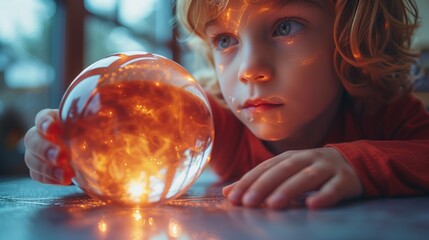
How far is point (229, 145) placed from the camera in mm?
1056

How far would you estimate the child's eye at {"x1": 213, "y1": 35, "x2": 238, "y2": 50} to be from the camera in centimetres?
77

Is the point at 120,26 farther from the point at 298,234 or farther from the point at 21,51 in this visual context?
the point at 298,234

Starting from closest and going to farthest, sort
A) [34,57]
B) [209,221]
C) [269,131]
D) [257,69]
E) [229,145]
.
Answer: [209,221]
[257,69]
[269,131]
[229,145]
[34,57]

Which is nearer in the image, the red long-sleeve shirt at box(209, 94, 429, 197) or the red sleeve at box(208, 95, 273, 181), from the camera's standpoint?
the red long-sleeve shirt at box(209, 94, 429, 197)

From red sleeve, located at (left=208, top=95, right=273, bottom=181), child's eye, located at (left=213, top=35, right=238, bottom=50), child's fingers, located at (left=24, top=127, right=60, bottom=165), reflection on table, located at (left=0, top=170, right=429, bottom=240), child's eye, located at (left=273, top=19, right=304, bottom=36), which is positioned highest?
child's eye, located at (left=273, top=19, right=304, bottom=36)

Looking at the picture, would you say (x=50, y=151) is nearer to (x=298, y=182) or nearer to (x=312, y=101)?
(x=298, y=182)

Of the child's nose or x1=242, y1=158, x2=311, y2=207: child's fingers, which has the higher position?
the child's nose

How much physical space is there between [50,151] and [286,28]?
42 cm

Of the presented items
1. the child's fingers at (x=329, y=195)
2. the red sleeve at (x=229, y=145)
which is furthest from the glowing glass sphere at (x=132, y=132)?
the red sleeve at (x=229, y=145)

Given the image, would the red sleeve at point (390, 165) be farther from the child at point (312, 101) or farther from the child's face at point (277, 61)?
the child's face at point (277, 61)

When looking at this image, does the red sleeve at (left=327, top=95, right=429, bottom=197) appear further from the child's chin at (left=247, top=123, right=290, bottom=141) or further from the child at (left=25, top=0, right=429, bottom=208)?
the child's chin at (left=247, top=123, right=290, bottom=141)

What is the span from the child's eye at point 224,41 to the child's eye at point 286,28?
87 millimetres

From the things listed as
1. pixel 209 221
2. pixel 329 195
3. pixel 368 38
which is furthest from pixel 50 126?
pixel 368 38

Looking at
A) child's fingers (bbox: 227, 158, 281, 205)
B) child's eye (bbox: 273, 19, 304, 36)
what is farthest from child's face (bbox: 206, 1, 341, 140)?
child's fingers (bbox: 227, 158, 281, 205)
